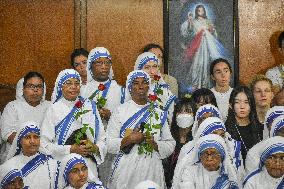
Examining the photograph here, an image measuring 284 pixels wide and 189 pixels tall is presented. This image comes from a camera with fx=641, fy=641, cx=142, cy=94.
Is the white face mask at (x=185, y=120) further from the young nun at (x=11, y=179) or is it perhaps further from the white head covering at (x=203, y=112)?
the young nun at (x=11, y=179)

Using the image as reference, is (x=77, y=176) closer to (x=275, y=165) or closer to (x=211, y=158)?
(x=211, y=158)

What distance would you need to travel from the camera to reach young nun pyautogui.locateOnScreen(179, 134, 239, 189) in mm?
5746

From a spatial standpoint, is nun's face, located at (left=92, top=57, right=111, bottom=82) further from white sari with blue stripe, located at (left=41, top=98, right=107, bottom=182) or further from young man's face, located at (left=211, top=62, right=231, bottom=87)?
young man's face, located at (left=211, top=62, right=231, bottom=87)

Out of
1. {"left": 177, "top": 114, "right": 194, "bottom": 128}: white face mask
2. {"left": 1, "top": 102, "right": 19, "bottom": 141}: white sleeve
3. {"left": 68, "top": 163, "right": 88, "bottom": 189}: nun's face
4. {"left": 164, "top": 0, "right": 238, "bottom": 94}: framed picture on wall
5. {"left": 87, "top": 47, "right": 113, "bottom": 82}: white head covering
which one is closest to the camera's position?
{"left": 68, "top": 163, "right": 88, "bottom": 189}: nun's face

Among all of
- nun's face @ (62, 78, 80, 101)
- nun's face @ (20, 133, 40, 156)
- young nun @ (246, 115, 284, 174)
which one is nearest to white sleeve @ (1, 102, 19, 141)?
nun's face @ (20, 133, 40, 156)

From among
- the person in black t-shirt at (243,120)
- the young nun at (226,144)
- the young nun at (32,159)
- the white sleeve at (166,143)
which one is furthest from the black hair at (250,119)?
the young nun at (32,159)

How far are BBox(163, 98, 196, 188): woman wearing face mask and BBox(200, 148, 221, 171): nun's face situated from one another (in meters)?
0.99

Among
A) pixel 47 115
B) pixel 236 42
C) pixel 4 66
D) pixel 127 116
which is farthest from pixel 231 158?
pixel 4 66

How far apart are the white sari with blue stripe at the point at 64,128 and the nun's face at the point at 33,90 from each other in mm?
569

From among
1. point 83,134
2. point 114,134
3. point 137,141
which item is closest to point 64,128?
point 83,134

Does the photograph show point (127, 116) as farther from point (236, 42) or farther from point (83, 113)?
point (236, 42)

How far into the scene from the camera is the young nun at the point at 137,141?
6.53 m

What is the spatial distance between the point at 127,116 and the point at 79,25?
2941 mm

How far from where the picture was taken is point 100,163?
6.58 m
